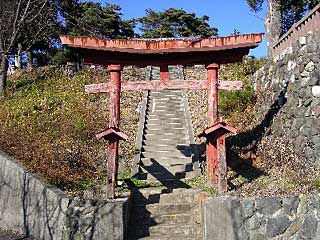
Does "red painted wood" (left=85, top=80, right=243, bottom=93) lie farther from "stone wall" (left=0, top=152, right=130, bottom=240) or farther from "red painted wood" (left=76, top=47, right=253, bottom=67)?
"stone wall" (left=0, top=152, right=130, bottom=240)

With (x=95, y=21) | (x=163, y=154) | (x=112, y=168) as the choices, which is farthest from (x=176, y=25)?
(x=112, y=168)

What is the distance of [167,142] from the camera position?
40.6ft

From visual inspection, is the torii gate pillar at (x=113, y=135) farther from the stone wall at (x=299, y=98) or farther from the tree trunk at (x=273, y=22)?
the tree trunk at (x=273, y=22)

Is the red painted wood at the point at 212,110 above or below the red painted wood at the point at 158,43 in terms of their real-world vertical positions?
below

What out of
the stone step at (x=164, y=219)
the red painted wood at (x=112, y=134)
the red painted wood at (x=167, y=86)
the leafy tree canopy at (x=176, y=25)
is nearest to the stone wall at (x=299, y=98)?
the red painted wood at (x=167, y=86)

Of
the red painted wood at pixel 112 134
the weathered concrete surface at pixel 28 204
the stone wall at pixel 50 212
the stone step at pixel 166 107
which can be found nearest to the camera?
the stone wall at pixel 50 212

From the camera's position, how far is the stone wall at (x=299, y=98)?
380 inches

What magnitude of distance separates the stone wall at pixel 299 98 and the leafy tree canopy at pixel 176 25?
875 inches

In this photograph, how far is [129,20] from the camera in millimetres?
33438

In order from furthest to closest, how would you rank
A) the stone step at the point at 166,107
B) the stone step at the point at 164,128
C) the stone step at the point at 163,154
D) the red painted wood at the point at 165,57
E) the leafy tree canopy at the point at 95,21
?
1. the leafy tree canopy at the point at 95,21
2. the stone step at the point at 166,107
3. the stone step at the point at 164,128
4. the stone step at the point at 163,154
5. the red painted wood at the point at 165,57

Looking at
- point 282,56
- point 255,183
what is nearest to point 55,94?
point 282,56

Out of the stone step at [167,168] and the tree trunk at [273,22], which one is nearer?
the stone step at [167,168]

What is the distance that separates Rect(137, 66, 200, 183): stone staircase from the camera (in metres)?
10.7

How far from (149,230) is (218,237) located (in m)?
1.38
